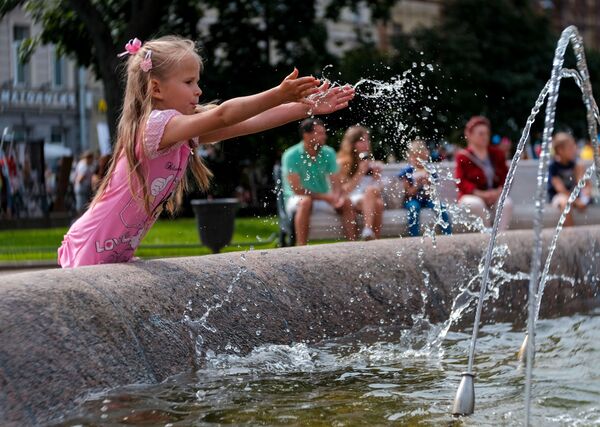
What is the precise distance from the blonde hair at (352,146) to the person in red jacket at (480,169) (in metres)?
0.94

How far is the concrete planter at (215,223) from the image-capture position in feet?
40.2

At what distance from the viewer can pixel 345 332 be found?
14.8 ft

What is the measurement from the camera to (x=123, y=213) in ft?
13.7

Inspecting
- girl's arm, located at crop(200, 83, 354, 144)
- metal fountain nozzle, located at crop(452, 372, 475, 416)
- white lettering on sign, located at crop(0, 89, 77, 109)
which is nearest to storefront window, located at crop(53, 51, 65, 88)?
white lettering on sign, located at crop(0, 89, 77, 109)

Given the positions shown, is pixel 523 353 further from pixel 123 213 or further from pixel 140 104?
pixel 140 104

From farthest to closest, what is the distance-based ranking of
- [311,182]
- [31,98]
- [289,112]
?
[31,98] < [311,182] < [289,112]

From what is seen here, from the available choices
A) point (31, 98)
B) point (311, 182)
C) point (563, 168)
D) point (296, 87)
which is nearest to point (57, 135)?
point (31, 98)

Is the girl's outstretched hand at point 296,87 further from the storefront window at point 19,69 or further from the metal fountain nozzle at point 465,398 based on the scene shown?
the storefront window at point 19,69

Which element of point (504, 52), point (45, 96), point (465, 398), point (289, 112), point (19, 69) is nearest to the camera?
point (465, 398)

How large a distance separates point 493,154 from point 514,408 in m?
7.50

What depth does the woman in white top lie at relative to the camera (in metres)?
9.88

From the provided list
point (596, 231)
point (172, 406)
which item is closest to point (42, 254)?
point (596, 231)

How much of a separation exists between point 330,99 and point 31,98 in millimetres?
38685

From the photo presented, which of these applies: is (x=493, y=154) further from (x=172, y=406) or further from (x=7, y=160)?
(x=172, y=406)
